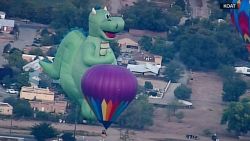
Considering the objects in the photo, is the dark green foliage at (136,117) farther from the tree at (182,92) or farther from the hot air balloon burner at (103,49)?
the hot air balloon burner at (103,49)

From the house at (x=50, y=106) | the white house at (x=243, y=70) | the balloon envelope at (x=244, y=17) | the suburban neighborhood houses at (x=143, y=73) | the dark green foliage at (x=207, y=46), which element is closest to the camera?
the balloon envelope at (x=244, y=17)

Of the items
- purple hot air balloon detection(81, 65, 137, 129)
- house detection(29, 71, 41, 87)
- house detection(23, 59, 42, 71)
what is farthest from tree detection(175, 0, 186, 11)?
purple hot air balloon detection(81, 65, 137, 129)

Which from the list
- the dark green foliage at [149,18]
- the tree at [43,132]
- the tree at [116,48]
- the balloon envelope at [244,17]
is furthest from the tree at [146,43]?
the balloon envelope at [244,17]

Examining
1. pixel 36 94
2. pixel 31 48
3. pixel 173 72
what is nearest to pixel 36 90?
pixel 36 94

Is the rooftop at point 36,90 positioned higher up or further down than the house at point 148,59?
further down

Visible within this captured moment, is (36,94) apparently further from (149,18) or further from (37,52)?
(149,18)
